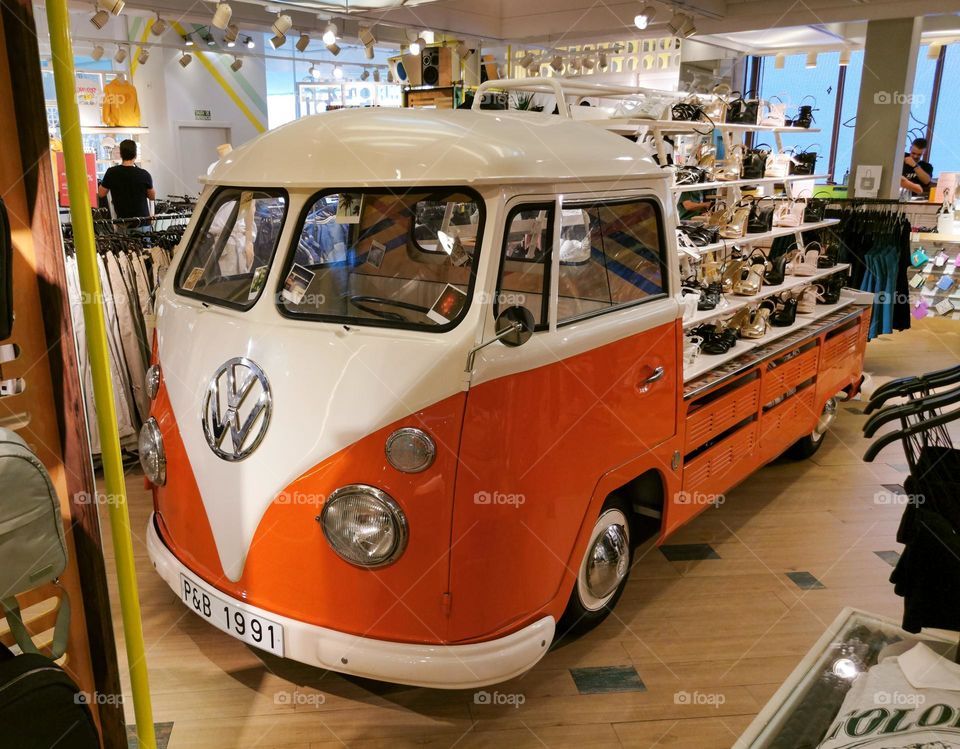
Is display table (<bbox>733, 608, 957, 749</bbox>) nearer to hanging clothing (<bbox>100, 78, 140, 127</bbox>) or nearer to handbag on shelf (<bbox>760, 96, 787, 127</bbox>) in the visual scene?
handbag on shelf (<bbox>760, 96, 787, 127</bbox>)

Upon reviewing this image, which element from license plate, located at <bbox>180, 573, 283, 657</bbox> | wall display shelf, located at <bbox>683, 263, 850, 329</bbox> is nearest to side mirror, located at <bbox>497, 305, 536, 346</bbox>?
license plate, located at <bbox>180, 573, 283, 657</bbox>

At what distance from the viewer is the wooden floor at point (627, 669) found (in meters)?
2.77

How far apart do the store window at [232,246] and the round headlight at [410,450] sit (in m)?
0.88

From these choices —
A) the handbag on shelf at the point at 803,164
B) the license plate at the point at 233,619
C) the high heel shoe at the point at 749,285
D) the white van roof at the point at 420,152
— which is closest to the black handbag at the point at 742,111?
the high heel shoe at the point at 749,285

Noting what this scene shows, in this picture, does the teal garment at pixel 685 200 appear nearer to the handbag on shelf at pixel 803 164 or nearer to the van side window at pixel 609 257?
the handbag on shelf at pixel 803 164

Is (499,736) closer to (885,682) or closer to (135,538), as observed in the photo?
(885,682)

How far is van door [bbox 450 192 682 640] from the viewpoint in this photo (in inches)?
101

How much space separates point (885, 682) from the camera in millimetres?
1862

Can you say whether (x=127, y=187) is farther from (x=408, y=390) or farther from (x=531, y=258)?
(x=408, y=390)

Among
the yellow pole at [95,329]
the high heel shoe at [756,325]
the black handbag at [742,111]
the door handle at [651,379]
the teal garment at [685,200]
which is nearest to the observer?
the yellow pole at [95,329]

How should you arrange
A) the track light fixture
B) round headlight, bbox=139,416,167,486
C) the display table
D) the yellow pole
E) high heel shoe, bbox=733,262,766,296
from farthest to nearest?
the track light fixture, high heel shoe, bbox=733,262,766,296, round headlight, bbox=139,416,167,486, the display table, the yellow pole

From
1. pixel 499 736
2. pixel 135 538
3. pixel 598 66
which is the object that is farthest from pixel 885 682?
pixel 598 66

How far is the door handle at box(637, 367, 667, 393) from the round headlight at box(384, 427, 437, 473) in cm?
108

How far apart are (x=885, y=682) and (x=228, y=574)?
197cm
